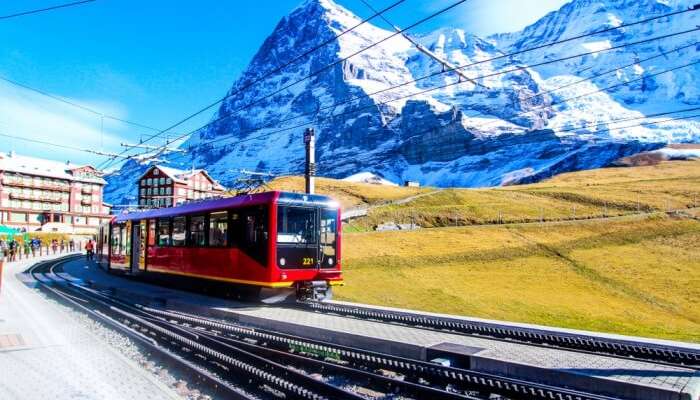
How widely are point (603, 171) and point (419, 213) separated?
10740 centimetres

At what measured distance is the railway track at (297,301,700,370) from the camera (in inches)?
374

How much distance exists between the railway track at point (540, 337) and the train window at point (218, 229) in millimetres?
4583

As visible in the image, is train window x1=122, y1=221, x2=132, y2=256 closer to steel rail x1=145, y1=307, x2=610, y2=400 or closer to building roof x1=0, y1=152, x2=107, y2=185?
steel rail x1=145, y1=307, x2=610, y2=400

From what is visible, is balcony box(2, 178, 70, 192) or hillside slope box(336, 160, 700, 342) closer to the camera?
hillside slope box(336, 160, 700, 342)

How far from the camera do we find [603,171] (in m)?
144

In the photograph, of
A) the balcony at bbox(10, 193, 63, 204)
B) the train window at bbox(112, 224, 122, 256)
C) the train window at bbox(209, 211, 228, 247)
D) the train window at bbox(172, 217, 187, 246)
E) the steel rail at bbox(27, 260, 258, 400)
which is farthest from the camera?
the balcony at bbox(10, 193, 63, 204)

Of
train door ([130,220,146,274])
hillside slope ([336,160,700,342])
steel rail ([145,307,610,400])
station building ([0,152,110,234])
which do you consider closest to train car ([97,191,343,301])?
steel rail ([145,307,610,400])

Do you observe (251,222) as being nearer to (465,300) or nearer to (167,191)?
(465,300)

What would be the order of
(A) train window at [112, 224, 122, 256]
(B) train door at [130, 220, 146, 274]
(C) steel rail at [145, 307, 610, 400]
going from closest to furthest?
(C) steel rail at [145, 307, 610, 400]
(B) train door at [130, 220, 146, 274]
(A) train window at [112, 224, 122, 256]

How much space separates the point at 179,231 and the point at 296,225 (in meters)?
6.66

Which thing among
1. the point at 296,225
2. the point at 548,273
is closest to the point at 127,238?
the point at 296,225

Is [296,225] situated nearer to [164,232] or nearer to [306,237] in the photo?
[306,237]

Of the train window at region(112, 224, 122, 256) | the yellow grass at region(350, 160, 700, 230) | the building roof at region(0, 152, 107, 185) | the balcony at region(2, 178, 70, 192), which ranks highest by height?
the building roof at region(0, 152, 107, 185)

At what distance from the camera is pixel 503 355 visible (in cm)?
952
